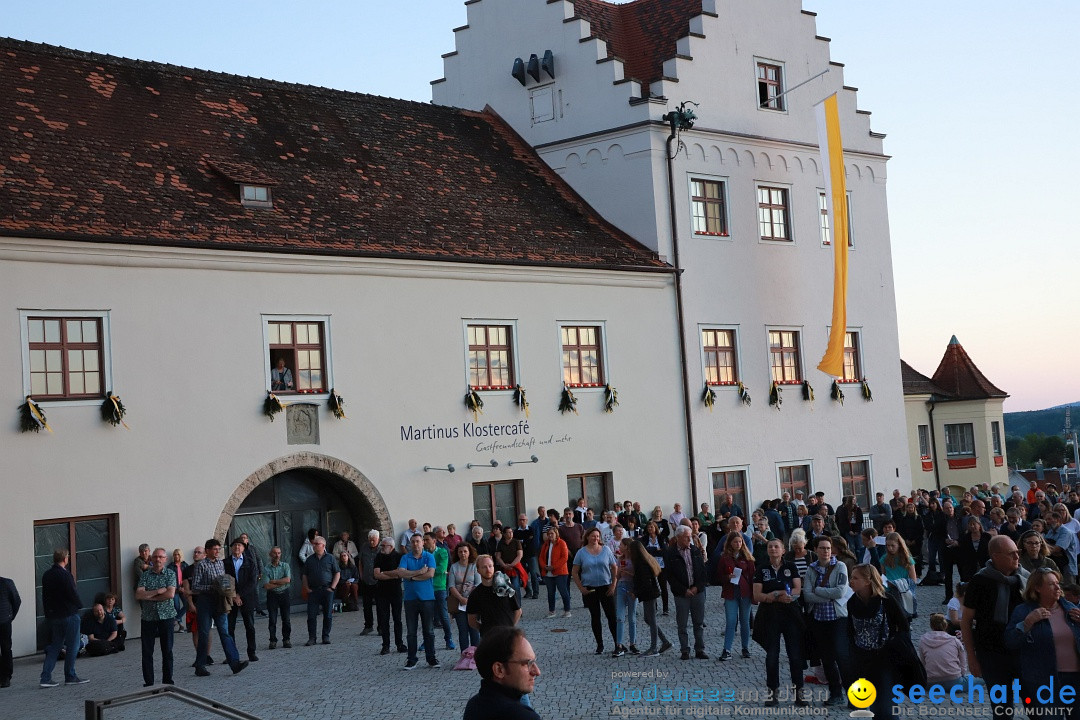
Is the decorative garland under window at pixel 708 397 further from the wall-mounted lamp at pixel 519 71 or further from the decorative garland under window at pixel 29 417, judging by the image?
the decorative garland under window at pixel 29 417

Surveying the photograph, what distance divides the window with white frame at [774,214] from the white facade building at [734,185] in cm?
5

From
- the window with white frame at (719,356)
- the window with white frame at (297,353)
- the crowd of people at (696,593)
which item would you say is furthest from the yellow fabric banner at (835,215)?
the window with white frame at (297,353)

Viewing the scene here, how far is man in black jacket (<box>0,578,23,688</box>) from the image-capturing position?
16.8 meters

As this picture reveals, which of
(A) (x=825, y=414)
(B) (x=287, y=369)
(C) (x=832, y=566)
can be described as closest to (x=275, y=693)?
(C) (x=832, y=566)

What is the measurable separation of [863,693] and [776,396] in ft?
65.9

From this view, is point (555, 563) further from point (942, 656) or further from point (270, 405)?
point (942, 656)

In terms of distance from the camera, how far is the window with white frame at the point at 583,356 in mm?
26844

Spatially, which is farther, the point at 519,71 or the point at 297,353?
the point at 519,71

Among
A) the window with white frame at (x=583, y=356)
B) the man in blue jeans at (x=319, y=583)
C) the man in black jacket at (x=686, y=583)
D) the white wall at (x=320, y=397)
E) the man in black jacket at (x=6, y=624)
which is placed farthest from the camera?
the window with white frame at (x=583, y=356)

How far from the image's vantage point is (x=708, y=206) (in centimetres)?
3009

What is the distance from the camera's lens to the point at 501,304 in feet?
84.7

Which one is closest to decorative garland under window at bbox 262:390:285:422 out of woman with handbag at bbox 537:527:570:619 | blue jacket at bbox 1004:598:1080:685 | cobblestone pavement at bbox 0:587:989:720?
cobblestone pavement at bbox 0:587:989:720

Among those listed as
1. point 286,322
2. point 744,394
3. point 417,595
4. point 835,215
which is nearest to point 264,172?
point 286,322

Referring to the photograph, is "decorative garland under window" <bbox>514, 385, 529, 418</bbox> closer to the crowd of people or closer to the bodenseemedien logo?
the crowd of people
